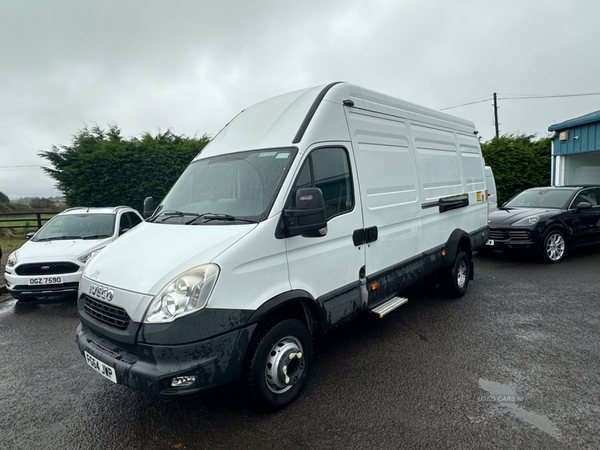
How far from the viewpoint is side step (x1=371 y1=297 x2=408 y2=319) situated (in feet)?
12.7

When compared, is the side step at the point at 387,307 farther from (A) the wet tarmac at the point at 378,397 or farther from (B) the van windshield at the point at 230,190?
(B) the van windshield at the point at 230,190

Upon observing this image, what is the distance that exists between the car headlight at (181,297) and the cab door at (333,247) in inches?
29.8

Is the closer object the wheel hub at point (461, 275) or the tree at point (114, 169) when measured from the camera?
the wheel hub at point (461, 275)

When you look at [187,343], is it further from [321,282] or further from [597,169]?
[597,169]

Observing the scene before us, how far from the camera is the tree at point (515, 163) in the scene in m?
15.8

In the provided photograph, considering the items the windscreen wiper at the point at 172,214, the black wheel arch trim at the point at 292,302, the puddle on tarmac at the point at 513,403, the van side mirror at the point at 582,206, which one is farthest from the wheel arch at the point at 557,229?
the windscreen wiper at the point at 172,214

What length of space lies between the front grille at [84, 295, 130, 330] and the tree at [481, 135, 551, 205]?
16108 mm

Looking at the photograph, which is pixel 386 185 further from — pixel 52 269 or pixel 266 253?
pixel 52 269

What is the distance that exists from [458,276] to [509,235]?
132 inches

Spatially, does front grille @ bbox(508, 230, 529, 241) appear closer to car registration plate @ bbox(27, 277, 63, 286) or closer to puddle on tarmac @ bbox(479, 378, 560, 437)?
puddle on tarmac @ bbox(479, 378, 560, 437)

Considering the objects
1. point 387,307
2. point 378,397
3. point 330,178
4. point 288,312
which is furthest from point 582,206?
point 288,312

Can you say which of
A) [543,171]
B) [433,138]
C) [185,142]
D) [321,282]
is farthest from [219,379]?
[543,171]

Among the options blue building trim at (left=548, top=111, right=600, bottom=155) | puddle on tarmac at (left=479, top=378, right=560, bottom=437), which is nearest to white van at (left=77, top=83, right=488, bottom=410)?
puddle on tarmac at (left=479, top=378, right=560, bottom=437)

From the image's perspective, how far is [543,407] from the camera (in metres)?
2.92
